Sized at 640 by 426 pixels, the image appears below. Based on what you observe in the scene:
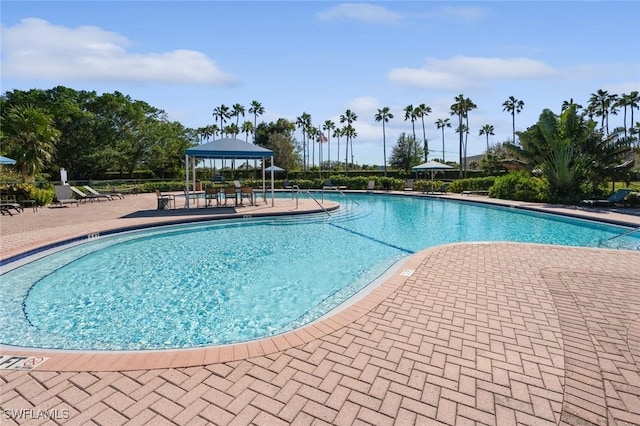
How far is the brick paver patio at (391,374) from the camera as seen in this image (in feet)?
7.04

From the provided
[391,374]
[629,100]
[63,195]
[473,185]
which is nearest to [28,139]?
[63,195]

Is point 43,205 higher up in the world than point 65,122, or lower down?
lower down

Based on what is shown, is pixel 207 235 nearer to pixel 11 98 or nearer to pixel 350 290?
pixel 350 290

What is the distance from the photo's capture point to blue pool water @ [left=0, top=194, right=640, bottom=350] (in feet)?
13.4

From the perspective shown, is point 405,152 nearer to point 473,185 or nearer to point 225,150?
point 473,185

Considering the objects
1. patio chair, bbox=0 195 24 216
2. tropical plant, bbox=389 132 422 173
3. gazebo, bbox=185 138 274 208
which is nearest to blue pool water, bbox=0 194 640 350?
gazebo, bbox=185 138 274 208

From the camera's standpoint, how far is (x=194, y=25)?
8.67 m

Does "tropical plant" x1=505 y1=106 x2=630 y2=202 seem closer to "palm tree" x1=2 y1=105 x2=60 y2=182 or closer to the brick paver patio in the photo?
the brick paver patio

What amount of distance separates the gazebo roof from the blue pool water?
4196 millimetres

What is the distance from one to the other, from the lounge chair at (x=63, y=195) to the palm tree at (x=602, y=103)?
58933 millimetres

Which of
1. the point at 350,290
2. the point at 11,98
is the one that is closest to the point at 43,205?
the point at 350,290

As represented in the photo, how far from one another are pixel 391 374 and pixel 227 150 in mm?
13185

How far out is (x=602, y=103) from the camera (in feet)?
148

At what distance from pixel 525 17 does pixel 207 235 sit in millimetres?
10481
